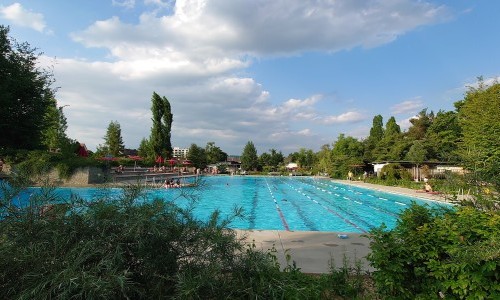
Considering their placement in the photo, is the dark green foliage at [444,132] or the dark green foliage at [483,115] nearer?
the dark green foliage at [483,115]

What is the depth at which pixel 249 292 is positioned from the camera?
290 centimetres

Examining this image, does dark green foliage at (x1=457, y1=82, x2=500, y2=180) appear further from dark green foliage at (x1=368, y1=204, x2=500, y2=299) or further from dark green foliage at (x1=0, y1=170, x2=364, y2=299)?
dark green foliage at (x1=0, y1=170, x2=364, y2=299)

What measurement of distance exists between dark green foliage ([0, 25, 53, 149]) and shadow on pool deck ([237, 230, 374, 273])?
8008 millimetres

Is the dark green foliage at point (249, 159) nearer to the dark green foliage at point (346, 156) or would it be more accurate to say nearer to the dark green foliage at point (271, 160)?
the dark green foliage at point (271, 160)

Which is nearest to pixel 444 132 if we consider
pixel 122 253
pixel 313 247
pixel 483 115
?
pixel 483 115

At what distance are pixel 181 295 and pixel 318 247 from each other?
5382mm

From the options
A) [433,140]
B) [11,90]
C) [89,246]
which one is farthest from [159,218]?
[433,140]

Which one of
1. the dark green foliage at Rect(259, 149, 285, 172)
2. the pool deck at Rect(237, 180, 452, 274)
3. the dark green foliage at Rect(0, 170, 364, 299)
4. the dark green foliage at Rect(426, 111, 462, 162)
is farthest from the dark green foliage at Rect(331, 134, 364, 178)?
the dark green foliage at Rect(0, 170, 364, 299)

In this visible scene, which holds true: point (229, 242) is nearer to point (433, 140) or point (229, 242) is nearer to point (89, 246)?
point (89, 246)

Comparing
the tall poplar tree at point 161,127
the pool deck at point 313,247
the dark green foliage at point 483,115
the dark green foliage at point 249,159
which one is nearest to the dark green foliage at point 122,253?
the pool deck at point 313,247

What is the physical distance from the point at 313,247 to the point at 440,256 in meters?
4.29

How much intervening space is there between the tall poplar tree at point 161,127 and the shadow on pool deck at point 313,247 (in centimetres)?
4185

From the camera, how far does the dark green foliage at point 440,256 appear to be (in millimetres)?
3088

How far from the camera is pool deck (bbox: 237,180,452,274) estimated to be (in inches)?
240
